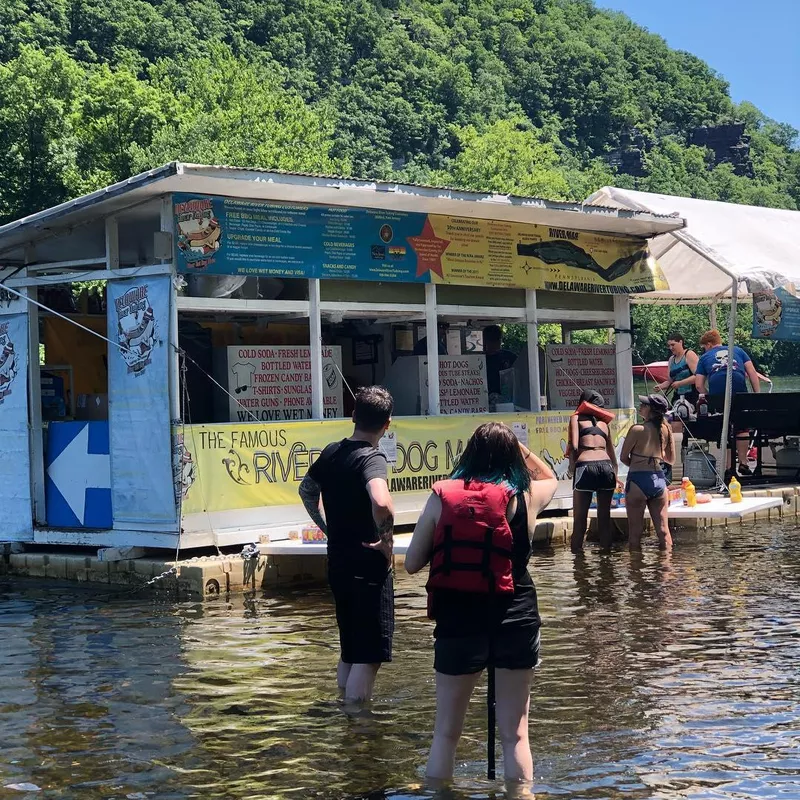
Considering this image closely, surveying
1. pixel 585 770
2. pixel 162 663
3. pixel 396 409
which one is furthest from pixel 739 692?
pixel 396 409

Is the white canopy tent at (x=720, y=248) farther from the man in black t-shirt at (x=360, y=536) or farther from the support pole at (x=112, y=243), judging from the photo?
the man in black t-shirt at (x=360, y=536)

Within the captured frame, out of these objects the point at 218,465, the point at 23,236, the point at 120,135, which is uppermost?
the point at 120,135

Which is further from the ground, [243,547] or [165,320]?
[165,320]

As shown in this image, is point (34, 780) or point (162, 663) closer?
point (34, 780)

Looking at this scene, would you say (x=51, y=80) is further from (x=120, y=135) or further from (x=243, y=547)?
(x=243, y=547)

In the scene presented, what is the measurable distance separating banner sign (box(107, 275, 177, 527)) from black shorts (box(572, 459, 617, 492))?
14.6ft

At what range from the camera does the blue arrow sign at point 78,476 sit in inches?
494

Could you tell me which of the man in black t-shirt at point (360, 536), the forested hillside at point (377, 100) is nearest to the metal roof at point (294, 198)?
the man in black t-shirt at point (360, 536)

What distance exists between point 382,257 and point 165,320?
2.87 m

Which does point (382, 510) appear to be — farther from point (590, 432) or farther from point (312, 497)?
point (590, 432)

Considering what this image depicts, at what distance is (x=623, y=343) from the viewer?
16750mm

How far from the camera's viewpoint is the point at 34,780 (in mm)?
5887

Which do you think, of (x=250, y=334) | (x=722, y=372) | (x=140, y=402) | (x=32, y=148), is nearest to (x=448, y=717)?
(x=140, y=402)

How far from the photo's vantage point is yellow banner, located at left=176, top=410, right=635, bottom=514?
38.4 feet
